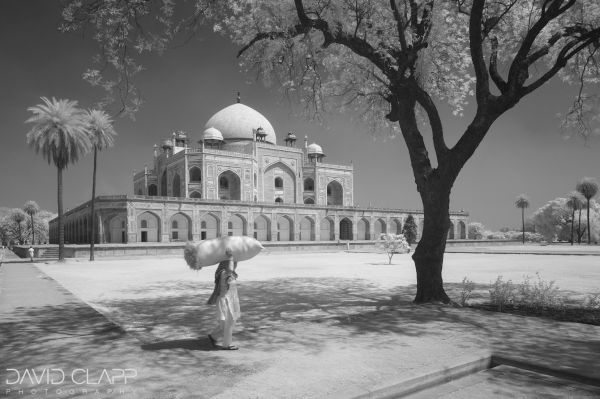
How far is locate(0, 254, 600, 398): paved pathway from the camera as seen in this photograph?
14.5ft

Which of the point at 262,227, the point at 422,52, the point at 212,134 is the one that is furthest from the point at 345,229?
the point at 422,52

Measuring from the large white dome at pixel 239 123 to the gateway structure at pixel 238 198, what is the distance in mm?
134

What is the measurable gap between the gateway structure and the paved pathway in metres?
33.6

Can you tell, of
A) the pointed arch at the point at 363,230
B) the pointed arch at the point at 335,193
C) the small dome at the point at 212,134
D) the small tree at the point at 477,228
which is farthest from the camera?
the small tree at the point at 477,228

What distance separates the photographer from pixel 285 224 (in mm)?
51781

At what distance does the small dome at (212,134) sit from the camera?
55.2m

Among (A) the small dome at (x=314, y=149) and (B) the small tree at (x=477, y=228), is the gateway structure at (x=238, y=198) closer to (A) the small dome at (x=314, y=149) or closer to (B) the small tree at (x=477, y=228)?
(A) the small dome at (x=314, y=149)

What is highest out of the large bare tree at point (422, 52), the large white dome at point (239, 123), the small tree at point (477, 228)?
the large white dome at point (239, 123)

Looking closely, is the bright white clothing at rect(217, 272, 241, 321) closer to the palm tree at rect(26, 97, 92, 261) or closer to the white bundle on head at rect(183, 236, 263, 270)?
the white bundle on head at rect(183, 236, 263, 270)

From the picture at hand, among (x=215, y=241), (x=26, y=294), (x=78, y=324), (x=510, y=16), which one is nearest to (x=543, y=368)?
(x=215, y=241)

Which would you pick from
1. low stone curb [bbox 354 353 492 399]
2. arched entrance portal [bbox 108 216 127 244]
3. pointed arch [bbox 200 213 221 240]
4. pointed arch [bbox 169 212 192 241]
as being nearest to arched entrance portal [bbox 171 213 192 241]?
pointed arch [bbox 169 212 192 241]

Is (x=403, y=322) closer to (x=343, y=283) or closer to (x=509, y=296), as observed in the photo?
(x=509, y=296)

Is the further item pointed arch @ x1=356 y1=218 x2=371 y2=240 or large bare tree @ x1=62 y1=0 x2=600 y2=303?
pointed arch @ x1=356 y1=218 x2=371 y2=240

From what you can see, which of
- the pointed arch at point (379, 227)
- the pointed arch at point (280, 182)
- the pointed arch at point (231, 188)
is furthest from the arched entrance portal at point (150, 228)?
the pointed arch at point (379, 227)
